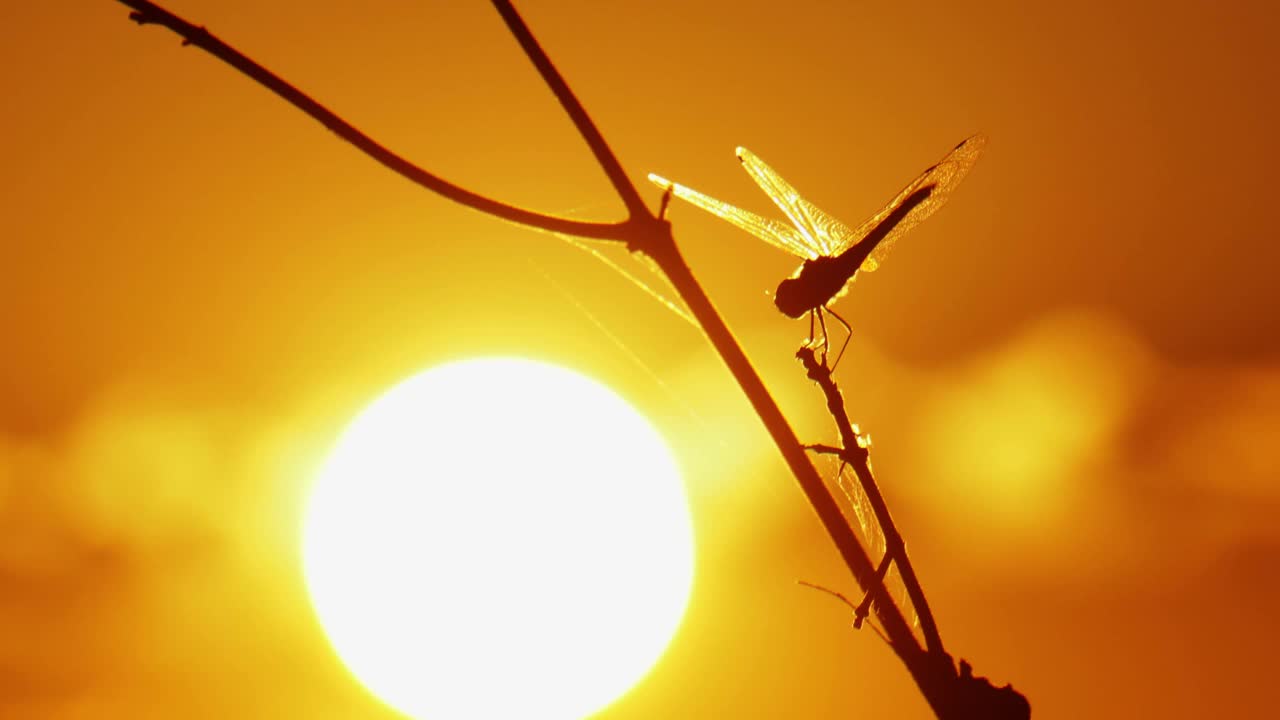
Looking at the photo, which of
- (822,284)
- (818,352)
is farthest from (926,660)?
(822,284)

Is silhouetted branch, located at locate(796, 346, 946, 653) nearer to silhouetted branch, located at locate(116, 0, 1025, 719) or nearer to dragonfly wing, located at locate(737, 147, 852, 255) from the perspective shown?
silhouetted branch, located at locate(116, 0, 1025, 719)

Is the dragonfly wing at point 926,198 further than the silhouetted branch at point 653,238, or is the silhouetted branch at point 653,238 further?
the dragonfly wing at point 926,198

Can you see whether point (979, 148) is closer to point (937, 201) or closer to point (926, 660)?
point (937, 201)

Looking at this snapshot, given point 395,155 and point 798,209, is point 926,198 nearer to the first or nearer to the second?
point 798,209

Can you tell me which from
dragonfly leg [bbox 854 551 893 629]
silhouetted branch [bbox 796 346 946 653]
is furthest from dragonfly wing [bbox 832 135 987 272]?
dragonfly leg [bbox 854 551 893 629]

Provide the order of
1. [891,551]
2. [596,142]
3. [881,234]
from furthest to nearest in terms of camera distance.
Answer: [881,234]
[891,551]
[596,142]

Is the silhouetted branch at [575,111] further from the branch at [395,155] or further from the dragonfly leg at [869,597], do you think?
the dragonfly leg at [869,597]

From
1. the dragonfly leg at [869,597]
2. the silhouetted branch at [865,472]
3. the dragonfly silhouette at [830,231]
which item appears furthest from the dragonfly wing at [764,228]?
the dragonfly leg at [869,597]
